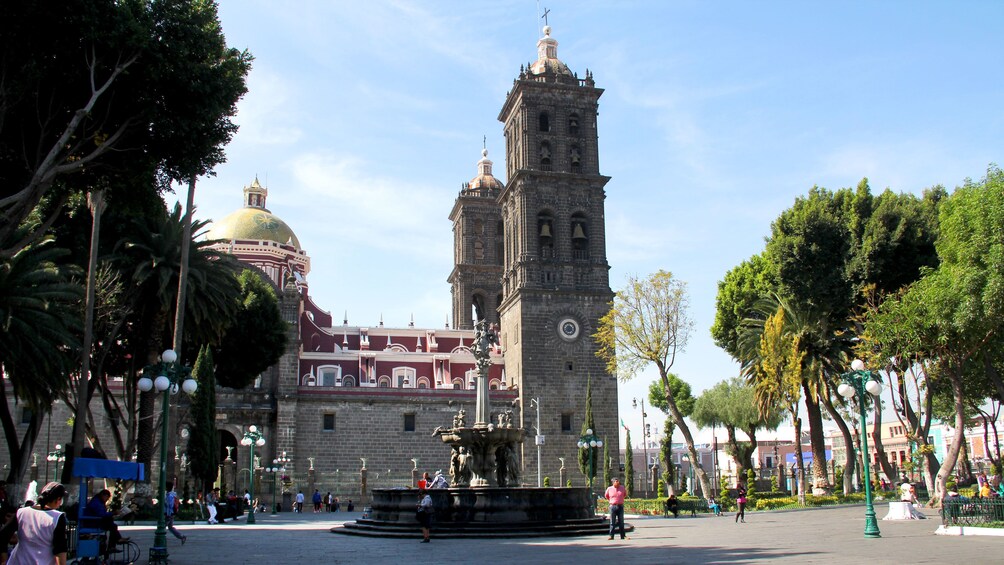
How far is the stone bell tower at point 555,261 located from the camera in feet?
149

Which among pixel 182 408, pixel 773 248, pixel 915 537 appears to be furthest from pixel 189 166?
pixel 182 408

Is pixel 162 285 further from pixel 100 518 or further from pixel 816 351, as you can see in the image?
pixel 816 351

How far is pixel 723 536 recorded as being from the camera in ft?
59.6

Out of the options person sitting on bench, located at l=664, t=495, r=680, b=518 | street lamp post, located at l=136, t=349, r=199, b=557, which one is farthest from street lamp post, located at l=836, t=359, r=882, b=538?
street lamp post, located at l=136, t=349, r=199, b=557

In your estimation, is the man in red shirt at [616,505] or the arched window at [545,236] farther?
the arched window at [545,236]

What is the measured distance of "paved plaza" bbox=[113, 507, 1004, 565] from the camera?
13.2 meters

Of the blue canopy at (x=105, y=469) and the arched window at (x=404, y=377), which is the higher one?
the arched window at (x=404, y=377)

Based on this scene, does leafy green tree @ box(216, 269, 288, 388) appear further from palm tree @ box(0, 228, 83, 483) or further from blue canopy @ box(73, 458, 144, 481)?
blue canopy @ box(73, 458, 144, 481)

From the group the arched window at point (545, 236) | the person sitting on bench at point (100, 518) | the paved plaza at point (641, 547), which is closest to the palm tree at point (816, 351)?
the paved plaza at point (641, 547)

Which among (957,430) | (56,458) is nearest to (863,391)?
(957,430)

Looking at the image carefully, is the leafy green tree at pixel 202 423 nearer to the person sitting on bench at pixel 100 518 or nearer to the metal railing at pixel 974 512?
the person sitting on bench at pixel 100 518

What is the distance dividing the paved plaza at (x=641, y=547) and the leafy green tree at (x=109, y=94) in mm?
7110

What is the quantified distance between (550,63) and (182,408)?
28.2 meters

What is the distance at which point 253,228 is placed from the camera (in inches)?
2205
